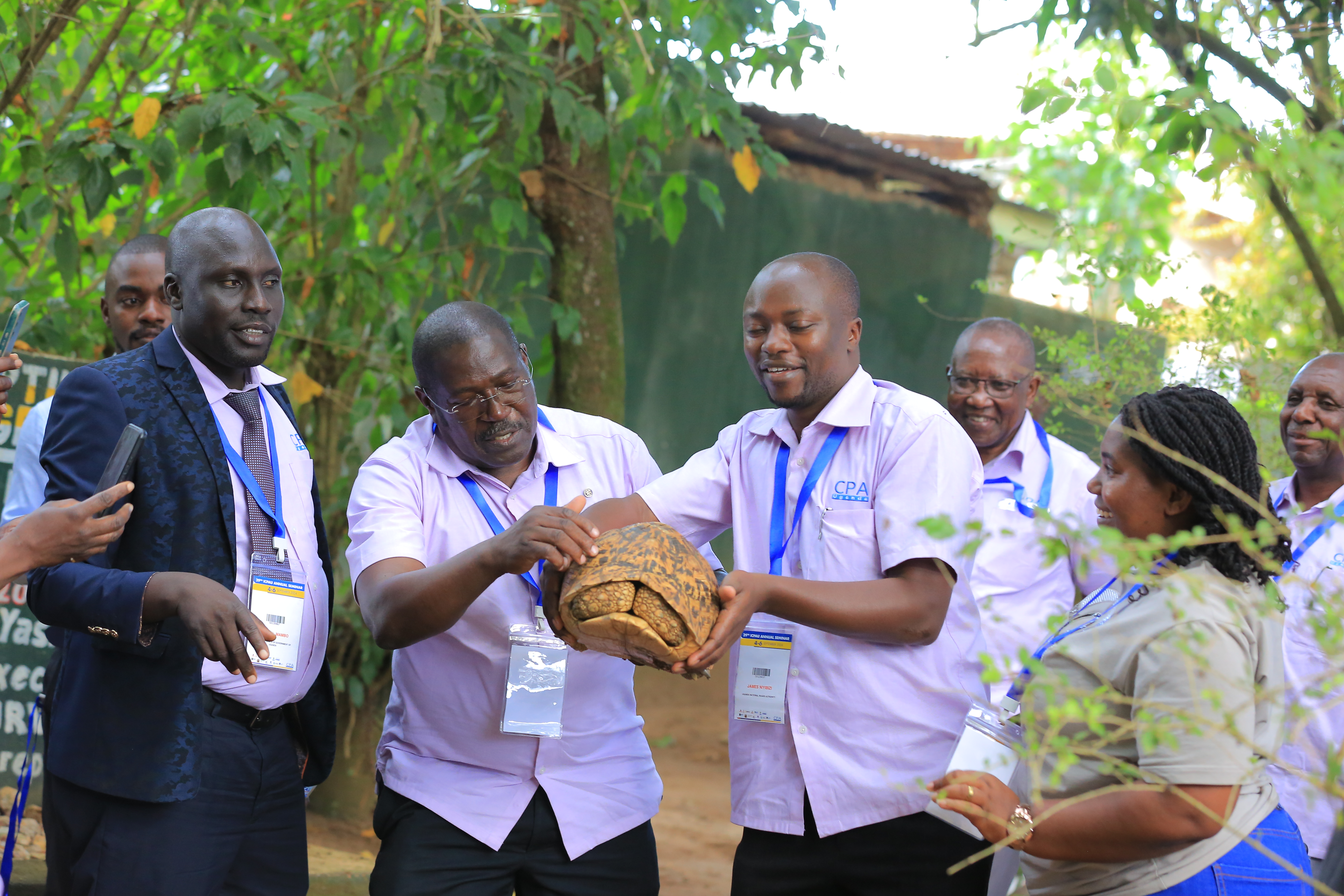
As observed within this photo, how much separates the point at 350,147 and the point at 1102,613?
4200mm

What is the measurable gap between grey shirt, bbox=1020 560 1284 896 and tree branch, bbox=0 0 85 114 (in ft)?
12.4

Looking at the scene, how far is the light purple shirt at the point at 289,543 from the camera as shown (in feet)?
8.55

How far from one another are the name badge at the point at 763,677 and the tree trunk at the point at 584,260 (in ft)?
9.76

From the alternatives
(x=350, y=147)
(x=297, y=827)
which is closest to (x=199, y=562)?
(x=297, y=827)

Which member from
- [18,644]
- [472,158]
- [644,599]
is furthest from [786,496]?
[18,644]

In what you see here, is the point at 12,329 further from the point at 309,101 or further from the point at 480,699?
the point at 309,101

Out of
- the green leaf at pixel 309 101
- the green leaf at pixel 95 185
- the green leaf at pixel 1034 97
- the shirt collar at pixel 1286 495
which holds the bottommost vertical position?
the shirt collar at pixel 1286 495

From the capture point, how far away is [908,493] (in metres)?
2.45

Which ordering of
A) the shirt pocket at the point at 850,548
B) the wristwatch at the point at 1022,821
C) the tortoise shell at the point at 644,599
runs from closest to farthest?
the wristwatch at the point at 1022,821 → the tortoise shell at the point at 644,599 → the shirt pocket at the point at 850,548

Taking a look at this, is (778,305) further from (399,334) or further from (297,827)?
(399,334)

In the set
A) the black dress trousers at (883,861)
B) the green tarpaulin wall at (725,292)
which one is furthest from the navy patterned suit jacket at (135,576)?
the green tarpaulin wall at (725,292)

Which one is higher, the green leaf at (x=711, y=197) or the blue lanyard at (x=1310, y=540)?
the green leaf at (x=711, y=197)

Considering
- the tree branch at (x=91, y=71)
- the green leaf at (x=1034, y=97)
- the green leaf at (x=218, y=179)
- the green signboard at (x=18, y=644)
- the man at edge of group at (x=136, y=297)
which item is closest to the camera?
the green leaf at (x=1034, y=97)

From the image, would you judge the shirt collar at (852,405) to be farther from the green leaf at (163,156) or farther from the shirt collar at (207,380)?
the green leaf at (163,156)
